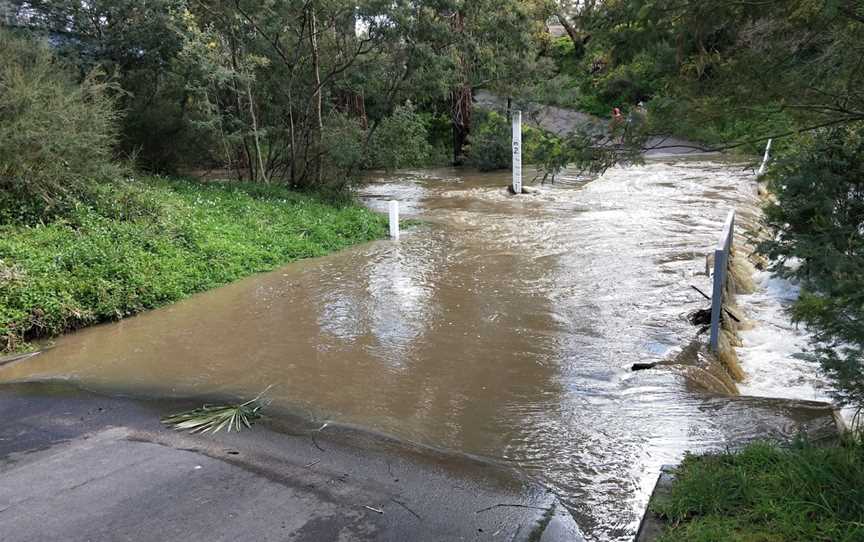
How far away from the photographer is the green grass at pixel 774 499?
3611 mm

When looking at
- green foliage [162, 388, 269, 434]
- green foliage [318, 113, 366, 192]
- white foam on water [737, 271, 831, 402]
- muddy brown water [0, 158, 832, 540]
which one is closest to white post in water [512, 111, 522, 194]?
green foliage [318, 113, 366, 192]

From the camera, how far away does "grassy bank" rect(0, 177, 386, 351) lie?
29.6 feet

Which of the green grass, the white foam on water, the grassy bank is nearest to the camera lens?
the green grass

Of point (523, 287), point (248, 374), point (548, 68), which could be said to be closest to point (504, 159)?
point (548, 68)

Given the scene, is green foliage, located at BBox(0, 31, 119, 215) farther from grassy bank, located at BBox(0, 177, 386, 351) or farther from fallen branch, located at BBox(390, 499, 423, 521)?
fallen branch, located at BBox(390, 499, 423, 521)

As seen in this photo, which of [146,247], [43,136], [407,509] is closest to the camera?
[407,509]

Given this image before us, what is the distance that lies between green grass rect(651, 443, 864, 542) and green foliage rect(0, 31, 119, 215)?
10914mm

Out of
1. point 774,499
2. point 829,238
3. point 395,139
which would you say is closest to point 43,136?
point 395,139

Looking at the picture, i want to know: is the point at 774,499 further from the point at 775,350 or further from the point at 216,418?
the point at 775,350

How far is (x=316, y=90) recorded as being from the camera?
1828cm

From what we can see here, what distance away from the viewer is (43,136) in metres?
11.5

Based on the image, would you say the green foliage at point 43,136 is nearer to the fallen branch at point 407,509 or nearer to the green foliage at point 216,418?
the green foliage at point 216,418

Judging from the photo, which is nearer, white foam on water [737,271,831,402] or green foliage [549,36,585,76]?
white foam on water [737,271,831,402]

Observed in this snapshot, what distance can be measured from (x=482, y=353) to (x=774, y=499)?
469cm
